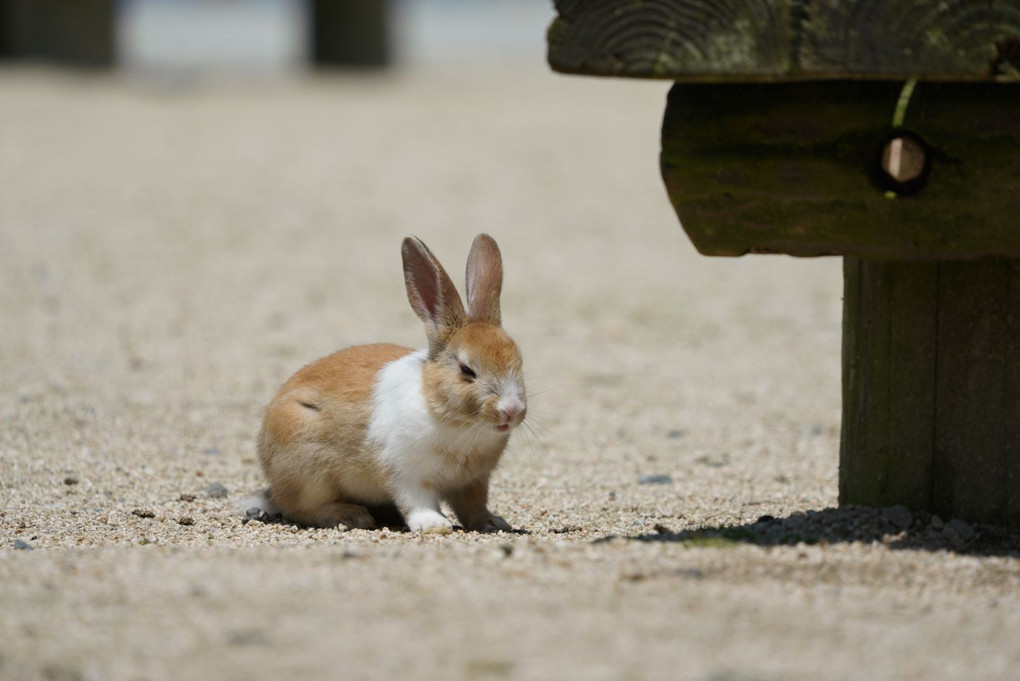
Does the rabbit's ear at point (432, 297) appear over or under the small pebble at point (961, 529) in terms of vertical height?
over

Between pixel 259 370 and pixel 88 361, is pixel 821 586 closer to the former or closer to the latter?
pixel 259 370

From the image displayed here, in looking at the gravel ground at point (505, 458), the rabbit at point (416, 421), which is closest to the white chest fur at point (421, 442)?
the rabbit at point (416, 421)

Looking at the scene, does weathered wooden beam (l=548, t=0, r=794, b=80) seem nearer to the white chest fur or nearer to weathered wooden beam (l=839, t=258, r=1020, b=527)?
weathered wooden beam (l=839, t=258, r=1020, b=527)

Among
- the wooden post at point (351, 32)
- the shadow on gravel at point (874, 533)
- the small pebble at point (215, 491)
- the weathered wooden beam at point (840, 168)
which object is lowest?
the small pebble at point (215, 491)

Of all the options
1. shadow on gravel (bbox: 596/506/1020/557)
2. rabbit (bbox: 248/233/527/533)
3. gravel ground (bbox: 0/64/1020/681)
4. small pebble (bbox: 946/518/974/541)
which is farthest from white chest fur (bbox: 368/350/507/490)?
small pebble (bbox: 946/518/974/541)

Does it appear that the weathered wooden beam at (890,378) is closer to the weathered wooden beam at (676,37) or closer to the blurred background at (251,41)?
the weathered wooden beam at (676,37)

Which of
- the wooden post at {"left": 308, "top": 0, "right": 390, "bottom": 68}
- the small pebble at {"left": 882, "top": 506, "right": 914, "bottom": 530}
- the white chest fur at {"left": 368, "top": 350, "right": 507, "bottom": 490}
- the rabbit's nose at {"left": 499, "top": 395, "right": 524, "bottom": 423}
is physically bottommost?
the small pebble at {"left": 882, "top": 506, "right": 914, "bottom": 530}

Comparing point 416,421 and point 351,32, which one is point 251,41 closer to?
point 351,32
